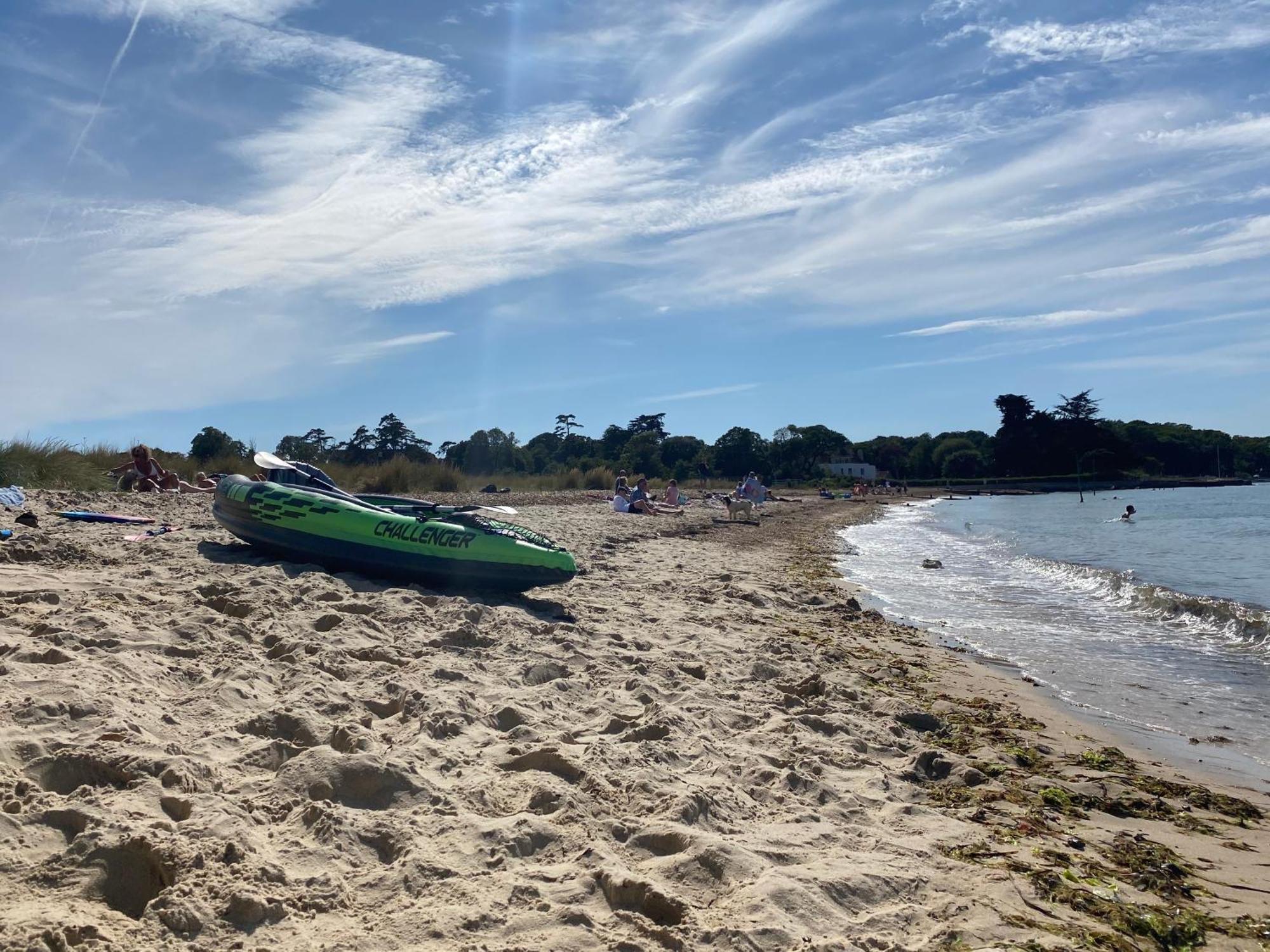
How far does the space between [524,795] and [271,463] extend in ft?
16.7

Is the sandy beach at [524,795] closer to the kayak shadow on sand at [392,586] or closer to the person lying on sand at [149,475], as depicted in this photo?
the kayak shadow on sand at [392,586]

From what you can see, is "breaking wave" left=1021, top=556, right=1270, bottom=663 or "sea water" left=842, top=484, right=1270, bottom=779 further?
"breaking wave" left=1021, top=556, right=1270, bottom=663

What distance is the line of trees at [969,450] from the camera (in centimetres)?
6562

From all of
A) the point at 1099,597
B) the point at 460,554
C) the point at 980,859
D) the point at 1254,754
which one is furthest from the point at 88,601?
the point at 1099,597

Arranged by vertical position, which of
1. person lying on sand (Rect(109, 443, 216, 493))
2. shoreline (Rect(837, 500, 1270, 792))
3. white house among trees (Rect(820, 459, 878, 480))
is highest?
white house among trees (Rect(820, 459, 878, 480))

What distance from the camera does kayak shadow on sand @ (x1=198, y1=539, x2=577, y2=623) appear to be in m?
6.24

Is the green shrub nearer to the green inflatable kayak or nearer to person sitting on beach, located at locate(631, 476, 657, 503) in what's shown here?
person sitting on beach, located at locate(631, 476, 657, 503)

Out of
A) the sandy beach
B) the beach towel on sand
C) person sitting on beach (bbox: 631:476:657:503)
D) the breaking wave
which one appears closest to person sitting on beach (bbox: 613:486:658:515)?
person sitting on beach (bbox: 631:476:657:503)

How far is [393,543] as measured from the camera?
6.43 metres

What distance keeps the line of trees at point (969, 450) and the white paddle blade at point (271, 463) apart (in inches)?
1515

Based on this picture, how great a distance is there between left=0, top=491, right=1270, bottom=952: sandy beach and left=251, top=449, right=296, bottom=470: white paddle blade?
148 cm

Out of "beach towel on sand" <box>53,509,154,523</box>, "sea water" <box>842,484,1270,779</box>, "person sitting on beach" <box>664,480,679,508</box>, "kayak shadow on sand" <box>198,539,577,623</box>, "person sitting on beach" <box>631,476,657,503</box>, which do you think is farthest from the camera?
"person sitting on beach" <box>664,480,679,508</box>

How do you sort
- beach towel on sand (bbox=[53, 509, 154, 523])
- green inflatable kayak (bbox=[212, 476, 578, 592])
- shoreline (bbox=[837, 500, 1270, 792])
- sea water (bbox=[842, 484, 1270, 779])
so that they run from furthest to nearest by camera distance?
beach towel on sand (bbox=[53, 509, 154, 523])
green inflatable kayak (bbox=[212, 476, 578, 592])
sea water (bbox=[842, 484, 1270, 779])
shoreline (bbox=[837, 500, 1270, 792])

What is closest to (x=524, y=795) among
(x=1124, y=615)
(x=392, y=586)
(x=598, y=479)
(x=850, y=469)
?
(x=392, y=586)
